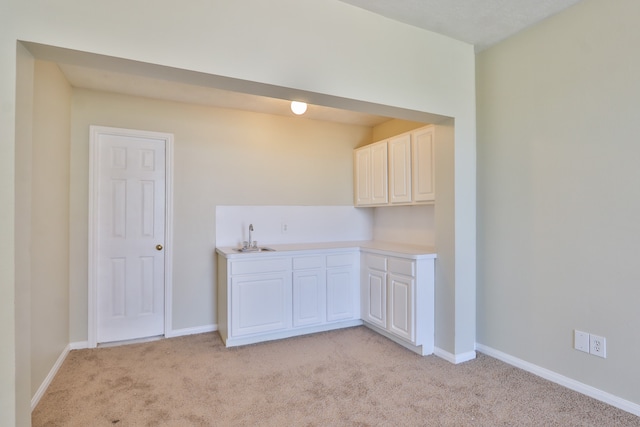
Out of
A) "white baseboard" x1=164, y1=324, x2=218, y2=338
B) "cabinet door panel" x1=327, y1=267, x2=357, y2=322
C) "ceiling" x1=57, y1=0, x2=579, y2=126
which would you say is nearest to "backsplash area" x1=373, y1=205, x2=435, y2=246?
"cabinet door panel" x1=327, y1=267, x2=357, y2=322

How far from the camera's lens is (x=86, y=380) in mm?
2482

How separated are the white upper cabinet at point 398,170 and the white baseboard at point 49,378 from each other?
3323 millimetres

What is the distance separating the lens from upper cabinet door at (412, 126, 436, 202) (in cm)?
305

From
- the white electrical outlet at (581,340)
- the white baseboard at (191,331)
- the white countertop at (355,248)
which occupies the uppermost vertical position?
the white countertop at (355,248)

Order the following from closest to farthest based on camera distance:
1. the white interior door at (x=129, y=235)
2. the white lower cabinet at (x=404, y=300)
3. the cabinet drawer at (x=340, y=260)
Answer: the white lower cabinet at (x=404, y=300) → the white interior door at (x=129, y=235) → the cabinet drawer at (x=340, y=260)

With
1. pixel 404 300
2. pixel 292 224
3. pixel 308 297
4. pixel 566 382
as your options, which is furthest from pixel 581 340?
pixel 292 224

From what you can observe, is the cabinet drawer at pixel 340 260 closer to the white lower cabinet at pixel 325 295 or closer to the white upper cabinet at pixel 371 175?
the white lower cabinet at pixel 325 295

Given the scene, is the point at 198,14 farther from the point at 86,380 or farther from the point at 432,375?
the point at 432,375

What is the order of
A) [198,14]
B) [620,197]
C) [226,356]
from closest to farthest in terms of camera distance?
[198,14] → [620,197] → [226,356]

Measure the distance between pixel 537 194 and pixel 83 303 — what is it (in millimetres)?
4084

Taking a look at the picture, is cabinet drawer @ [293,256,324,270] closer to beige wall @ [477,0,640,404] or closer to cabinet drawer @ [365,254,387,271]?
cabinet drawer @ [365,254,387,271]

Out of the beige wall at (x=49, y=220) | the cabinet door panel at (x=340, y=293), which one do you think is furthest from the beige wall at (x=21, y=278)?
the cabinet door panel at (x=340, y=293)

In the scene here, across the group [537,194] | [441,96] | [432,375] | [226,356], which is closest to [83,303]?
[226,356]

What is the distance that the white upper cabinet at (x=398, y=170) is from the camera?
10.2ft
